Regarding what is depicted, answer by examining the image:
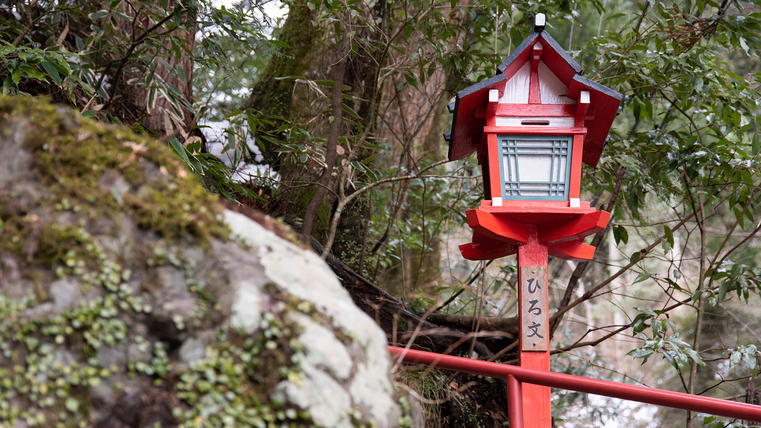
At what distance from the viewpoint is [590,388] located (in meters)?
1.59

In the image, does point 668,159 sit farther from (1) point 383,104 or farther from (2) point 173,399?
(2) point 173,399

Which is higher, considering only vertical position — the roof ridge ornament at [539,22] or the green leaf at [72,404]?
the roof ridge ornament at [539,22]

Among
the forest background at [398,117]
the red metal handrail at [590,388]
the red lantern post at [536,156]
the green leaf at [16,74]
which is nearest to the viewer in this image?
the red metal handrail at [590,388]

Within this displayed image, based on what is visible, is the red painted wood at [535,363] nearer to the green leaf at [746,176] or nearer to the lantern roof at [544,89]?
the lantern roof at [544,89]

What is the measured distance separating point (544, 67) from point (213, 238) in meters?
1.78

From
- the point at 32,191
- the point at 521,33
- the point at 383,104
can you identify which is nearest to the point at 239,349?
the point at 32,191

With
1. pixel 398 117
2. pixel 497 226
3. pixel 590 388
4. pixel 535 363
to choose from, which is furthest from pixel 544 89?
pixel 398 117

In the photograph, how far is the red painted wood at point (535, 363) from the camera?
2053 mm

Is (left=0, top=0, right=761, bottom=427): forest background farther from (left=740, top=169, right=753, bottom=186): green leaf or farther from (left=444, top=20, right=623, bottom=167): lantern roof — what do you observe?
(left=444, top=20, right=623, bottom=167): lantern roof

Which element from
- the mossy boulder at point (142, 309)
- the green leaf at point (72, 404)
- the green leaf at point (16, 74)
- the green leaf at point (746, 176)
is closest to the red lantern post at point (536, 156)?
the green leaf at point (746, 176)

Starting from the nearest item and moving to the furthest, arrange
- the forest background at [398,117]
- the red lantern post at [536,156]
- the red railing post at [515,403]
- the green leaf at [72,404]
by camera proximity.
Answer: the green leaf at [72,404], the red railing post at [515,403], the red lantern post at [536,156], the forest background at [398,117]

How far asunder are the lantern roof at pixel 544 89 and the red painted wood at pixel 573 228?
18.7 inches

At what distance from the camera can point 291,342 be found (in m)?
0.99

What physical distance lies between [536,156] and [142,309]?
1754 millimetres
